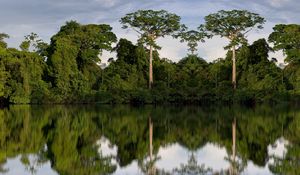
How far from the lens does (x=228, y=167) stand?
10.3m

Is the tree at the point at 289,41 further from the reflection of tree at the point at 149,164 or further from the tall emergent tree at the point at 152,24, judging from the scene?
the reflection of tree at the point at 149,164

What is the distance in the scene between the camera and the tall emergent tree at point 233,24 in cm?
4219

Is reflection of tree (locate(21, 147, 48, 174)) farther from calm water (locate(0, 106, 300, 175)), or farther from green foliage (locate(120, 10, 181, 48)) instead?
green foliage (locate(120, 10, 181, 48))

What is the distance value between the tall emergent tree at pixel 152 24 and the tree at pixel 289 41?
900cm

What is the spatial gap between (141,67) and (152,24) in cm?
461

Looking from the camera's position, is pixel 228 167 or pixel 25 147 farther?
pixel 25 147

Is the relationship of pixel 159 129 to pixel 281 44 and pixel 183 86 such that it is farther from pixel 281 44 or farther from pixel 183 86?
pixel 281 44

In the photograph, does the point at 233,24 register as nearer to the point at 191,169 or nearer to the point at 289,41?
the point at 289,41

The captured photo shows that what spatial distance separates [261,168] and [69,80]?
33435 mm

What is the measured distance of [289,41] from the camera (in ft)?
140

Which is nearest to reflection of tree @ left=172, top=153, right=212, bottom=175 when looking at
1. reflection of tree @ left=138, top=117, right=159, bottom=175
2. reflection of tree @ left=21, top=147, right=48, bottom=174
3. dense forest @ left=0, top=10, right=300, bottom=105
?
reflection of tree @ left=138, top=117, right=159, bottom=175

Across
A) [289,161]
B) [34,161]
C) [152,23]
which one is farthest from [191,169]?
[152,23]

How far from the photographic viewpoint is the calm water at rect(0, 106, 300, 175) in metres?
10.2

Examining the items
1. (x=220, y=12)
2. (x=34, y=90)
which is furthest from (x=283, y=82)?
(x=34, y=90)
